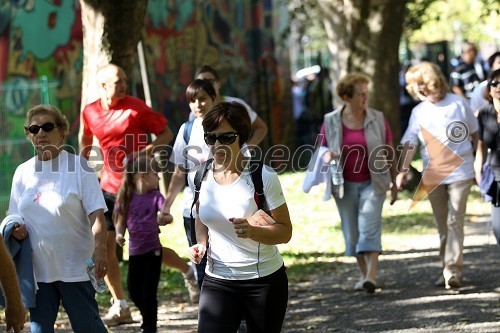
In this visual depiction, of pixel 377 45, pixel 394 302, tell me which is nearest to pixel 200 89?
pixel 394 302

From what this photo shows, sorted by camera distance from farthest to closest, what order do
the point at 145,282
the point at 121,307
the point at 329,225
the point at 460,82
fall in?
the point at 460,82
the point at 329,225
the point at 121,307
the point at 145,282

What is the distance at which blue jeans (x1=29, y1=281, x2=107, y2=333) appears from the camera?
22.1 feet

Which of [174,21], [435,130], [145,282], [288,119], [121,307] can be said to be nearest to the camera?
[145,282]

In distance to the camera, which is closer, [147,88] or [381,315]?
[381,315]

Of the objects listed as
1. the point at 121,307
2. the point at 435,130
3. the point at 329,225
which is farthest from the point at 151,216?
the point at 329,225

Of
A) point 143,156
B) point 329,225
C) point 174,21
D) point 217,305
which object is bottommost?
point 329,225

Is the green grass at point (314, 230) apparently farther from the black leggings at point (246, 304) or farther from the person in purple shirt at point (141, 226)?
the black leggings at point (246, 304)

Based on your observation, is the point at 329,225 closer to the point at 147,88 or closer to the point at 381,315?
the point at 147,88

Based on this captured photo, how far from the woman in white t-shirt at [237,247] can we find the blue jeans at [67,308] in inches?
34.3

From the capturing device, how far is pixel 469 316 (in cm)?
913

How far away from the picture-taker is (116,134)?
368 inches

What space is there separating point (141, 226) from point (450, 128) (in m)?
3.29

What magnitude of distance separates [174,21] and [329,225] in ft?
32.9

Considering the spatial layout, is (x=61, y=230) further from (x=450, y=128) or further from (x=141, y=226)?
(x=450, y=128)
